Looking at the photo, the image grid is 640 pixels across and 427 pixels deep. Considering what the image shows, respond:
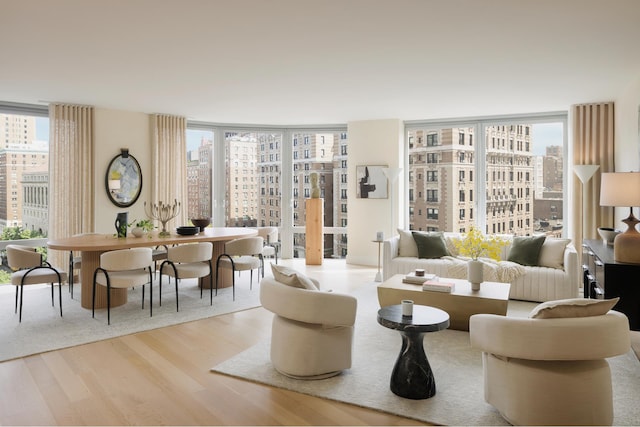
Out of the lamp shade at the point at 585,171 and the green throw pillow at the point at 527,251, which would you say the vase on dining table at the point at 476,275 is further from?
the lamp shade at the point at 585,171

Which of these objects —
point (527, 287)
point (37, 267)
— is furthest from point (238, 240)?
point (527, 287)

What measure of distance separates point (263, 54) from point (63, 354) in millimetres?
3071

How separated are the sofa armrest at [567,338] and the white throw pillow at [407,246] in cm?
383

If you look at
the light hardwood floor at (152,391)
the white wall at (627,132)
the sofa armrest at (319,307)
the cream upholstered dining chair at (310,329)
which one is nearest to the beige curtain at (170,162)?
the light hardwood floor at (152,391)

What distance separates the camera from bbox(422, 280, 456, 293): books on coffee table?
4.24m

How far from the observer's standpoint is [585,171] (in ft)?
20.0

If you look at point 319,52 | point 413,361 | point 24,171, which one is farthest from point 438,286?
point 24,171

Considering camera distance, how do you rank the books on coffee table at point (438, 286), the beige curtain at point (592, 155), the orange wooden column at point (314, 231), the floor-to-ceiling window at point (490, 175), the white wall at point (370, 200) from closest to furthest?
the books on coffee table at point (438, 286) < the beige curtain at point (592, 155) < the floor-to-ceiling window at point (490, 175) < the white wall at point (370, 200) < the orange wooden column at point (314, 231)

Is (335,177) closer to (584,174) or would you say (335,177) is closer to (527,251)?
(527,251)

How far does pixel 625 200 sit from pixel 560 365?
6.81 ft

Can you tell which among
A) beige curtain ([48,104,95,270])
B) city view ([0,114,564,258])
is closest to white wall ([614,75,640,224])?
city view ([0,114,564,258])

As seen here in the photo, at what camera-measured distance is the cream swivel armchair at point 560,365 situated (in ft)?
7.67

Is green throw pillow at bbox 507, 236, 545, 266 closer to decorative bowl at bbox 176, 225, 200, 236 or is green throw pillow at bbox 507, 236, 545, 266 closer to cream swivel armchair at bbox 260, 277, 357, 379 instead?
cream swivel armchair at bbox 260, 277, 357, 379

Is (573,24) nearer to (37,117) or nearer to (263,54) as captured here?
(263,54)
